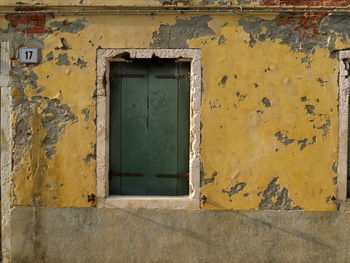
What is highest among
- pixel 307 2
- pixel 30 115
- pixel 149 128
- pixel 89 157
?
pixel 307 2

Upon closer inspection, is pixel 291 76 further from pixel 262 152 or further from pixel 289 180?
pixel 289 180

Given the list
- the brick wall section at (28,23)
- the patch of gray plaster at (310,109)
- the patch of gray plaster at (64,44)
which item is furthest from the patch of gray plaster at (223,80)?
the brick wall section at (28,23)

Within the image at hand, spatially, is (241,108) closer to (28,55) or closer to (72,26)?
(72,26)

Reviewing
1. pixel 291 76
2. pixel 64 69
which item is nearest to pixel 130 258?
pixel 64 69

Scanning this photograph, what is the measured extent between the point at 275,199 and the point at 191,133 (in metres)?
1.17

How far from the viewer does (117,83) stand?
395cm

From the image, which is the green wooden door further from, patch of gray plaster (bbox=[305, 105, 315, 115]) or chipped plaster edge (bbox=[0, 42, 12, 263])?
patch of gray plaster (bbox=[305, 105, 315, 115])

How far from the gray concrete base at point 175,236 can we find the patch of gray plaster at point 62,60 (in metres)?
1.64

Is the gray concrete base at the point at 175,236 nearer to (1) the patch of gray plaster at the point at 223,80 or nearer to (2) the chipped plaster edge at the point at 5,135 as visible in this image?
(2) the chipped plaster edge at the point at 5,135

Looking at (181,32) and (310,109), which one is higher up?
(181,32)

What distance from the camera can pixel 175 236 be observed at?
12.5 feet

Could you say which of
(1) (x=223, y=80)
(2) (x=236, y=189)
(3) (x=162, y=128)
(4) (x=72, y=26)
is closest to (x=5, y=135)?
(4) (x=72, y=26)

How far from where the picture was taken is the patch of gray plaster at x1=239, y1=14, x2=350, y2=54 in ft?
12.1

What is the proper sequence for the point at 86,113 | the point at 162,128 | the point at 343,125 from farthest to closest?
1. the point at 162,128
2. the point at 86,113
3. the point at 343,125
